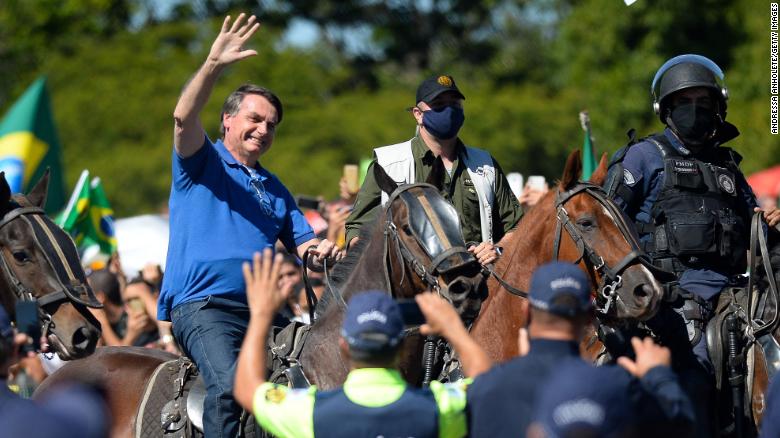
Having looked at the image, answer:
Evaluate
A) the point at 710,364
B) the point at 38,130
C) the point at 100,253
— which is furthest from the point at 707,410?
the point at 38,130

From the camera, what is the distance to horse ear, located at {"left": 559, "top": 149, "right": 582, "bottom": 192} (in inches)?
321

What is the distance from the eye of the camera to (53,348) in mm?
7656

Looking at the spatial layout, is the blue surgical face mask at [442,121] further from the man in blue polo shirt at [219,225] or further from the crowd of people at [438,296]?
the man in blue polo shirt at [219,225]

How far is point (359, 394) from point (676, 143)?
4.36 metres

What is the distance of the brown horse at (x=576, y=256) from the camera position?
25.7 ft

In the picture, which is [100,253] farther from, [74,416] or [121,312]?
[74,416]

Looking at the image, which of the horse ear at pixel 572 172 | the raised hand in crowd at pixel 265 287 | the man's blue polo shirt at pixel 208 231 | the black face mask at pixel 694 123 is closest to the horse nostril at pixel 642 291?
the horse ear at pixel 572 172

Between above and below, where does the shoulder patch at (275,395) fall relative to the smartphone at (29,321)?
below

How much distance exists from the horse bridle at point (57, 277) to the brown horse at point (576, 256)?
93.4 inches

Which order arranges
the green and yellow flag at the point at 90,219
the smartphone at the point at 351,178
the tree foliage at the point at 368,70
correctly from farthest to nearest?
the tree foliage at the point at 368,70, the green and yellow flag at the point at 90,219, the smartphone at the point at 351,178

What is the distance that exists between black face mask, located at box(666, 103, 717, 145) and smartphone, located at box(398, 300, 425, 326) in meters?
2.76

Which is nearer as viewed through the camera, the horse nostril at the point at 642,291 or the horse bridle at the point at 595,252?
the horse nostril at the point at 642,291

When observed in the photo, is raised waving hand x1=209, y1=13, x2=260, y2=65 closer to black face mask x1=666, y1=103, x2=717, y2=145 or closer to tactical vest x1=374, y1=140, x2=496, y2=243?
tactical vest x1=374, y1=140, x2=496, y2=243

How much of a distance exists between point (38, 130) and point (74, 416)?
1219 centimetres
